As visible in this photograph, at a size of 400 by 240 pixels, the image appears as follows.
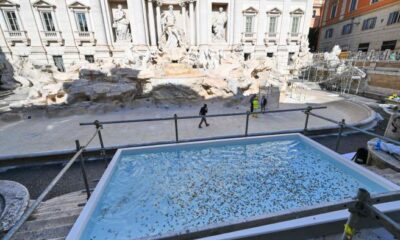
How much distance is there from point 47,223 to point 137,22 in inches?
788

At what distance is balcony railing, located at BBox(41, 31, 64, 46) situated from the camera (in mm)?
18039

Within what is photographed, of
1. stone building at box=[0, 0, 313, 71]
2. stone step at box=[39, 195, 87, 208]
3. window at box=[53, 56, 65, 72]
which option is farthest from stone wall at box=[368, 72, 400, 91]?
window at box=[53, 56, 65, 72]

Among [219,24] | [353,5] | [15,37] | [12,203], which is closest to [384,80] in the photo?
[219,24]

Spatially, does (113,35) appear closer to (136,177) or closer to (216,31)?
(216,31)

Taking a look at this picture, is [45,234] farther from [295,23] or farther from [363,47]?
[363,47]

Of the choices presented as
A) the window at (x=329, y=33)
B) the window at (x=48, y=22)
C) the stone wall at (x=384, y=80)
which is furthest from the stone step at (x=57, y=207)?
the window at (x=329, y=33)

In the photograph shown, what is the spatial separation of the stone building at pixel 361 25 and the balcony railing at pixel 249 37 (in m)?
12.2

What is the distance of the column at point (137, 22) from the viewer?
1797 centimetres

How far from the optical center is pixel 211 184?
3414 mm

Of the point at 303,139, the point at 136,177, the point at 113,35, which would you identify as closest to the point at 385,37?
the point at 303,139

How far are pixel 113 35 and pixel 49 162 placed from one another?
1844cm

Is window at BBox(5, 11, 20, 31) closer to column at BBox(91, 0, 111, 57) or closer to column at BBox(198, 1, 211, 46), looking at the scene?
column at BBox(91, 0, 111, 57)

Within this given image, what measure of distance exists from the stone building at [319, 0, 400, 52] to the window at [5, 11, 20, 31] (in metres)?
36.4

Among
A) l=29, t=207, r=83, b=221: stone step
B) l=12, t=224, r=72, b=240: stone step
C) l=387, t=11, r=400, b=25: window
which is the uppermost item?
l=387, t=11, r=400, b=25: window
